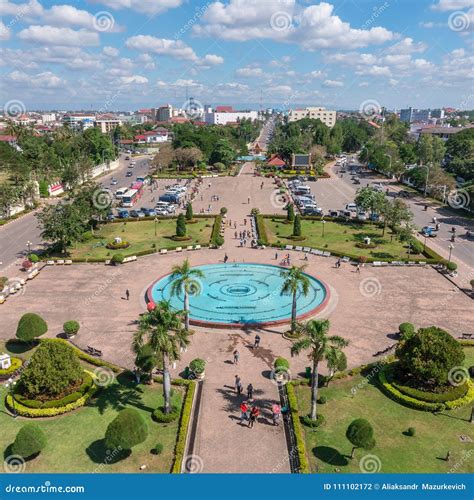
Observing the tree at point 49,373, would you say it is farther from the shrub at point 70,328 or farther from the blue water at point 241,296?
the blue water at point 241,296

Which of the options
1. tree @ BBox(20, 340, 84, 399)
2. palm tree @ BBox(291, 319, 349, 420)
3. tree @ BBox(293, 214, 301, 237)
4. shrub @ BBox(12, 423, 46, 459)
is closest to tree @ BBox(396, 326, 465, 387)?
palm tree @ BBox(291, 319, 349, 420)

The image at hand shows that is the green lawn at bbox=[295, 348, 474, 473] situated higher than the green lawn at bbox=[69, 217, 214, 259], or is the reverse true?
the green lawn at bbox=[69, 217, 214, 259]

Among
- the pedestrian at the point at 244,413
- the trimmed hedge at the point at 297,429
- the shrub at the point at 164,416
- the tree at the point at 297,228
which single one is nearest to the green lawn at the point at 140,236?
the tree at the point at 297,228

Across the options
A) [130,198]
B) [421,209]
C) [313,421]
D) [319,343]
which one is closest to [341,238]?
[421,209]

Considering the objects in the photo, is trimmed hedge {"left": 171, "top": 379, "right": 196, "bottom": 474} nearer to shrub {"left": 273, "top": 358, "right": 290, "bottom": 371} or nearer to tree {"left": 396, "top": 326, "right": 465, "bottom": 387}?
shrub {"left": 273, "top": 358, "right": 290, "bottom": 371}

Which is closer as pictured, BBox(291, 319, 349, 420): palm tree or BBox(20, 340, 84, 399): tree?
BBox(291, 319, 349, 420): palm tree

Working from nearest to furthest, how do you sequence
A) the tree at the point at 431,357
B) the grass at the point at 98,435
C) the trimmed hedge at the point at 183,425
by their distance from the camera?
1. the trimmed hedge at the point at 183,425
2. the grass at the point at 98,435
3. the tree at the point at 431,357

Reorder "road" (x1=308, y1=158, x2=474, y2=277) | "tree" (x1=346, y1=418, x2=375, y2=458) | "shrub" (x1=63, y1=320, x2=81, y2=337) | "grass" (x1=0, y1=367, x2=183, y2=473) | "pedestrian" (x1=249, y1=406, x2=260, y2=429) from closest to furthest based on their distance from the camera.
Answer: "tree" (x1=346, y1=418, x2=375, y2=458) < "grass" (x1=0, y1=367, x2=183, y2=473) < "pedestrian" (x1=249, y1=406, x2=260, y2=429) < "shrub" (x1=63, y1=320, x2=81, y2=337) < "road" (x1=308, y1=158, x2=474, y2=277)

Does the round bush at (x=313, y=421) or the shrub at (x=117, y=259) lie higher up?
the shrub at (x=117, y=259)

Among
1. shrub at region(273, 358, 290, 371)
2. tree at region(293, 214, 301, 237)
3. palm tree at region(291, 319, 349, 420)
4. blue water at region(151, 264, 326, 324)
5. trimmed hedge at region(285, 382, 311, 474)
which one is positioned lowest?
trimmed hedge at region(285, 382, 311, 474)
